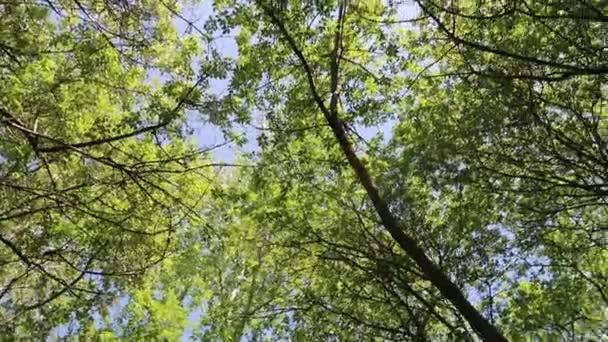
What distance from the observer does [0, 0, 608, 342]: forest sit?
258 inches

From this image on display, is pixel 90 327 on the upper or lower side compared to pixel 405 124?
lower

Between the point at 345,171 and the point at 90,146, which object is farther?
the point at 345,171

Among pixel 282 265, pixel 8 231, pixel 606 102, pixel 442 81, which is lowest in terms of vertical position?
pixel 8 231

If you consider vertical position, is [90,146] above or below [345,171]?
below

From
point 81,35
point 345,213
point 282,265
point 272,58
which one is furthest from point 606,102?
point 81,35

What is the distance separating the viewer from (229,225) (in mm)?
9664

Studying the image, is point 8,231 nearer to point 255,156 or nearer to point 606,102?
point 255,156

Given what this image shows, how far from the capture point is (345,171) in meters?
8.94

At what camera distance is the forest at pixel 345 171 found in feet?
21.5

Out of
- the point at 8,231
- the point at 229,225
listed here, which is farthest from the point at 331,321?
the point at 8,231

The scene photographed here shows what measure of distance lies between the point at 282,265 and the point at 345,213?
142cm

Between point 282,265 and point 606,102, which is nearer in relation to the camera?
point 606,102

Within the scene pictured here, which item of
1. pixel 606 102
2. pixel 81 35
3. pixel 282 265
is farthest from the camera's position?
pixel 282 265

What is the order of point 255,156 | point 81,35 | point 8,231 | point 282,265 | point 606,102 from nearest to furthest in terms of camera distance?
1. point 81,35
2. point 8,231
3. point 606,102
4. point 255,156
5. point 282,265
